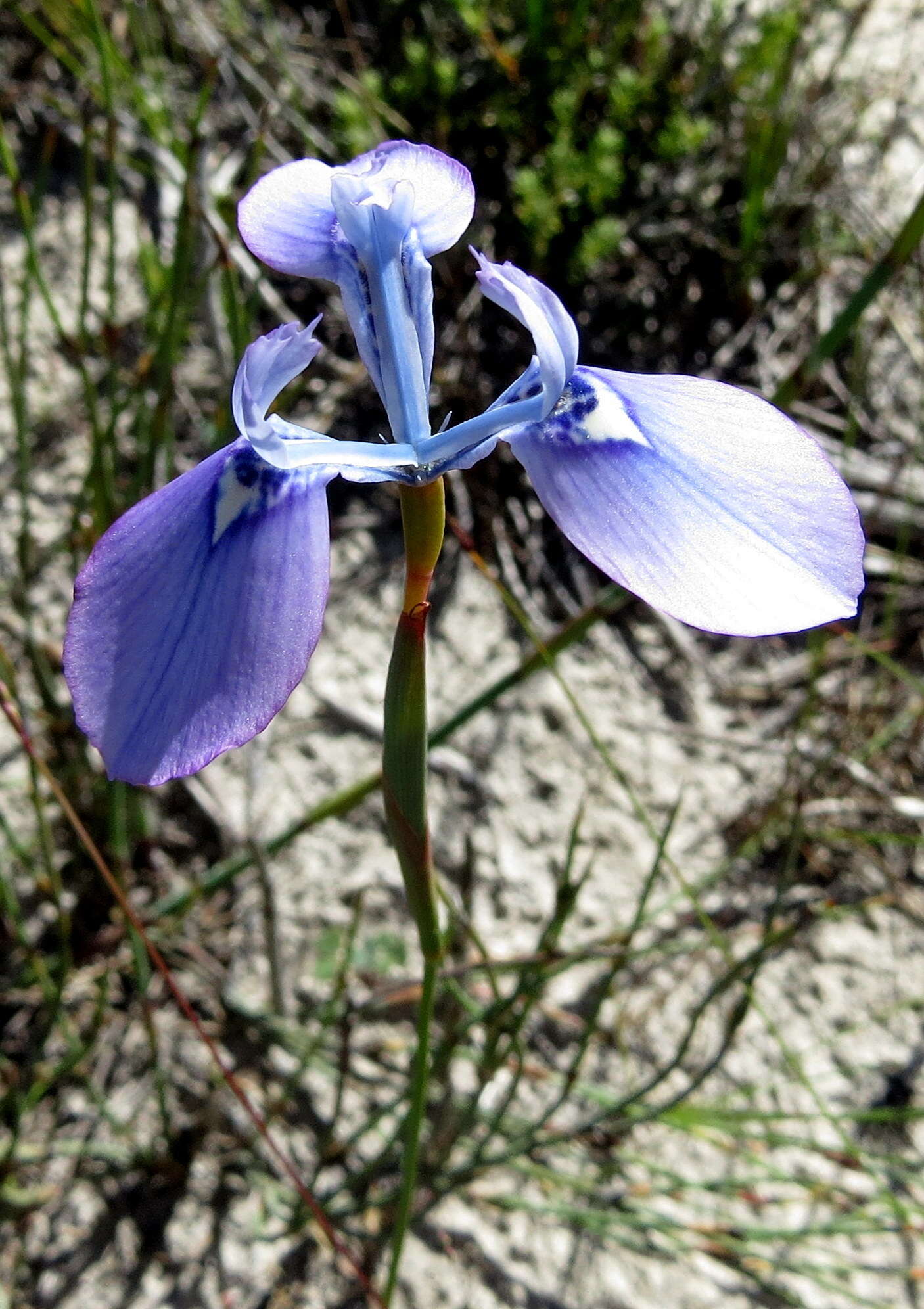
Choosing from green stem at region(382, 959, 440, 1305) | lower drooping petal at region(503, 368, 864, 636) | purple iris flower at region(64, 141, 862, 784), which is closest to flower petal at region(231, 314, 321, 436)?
purple iris flower at region(64, 141, 862, 784)

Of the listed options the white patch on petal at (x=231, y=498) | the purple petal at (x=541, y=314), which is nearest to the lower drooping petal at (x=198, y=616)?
the white patch on petal at (x=231, y=498)

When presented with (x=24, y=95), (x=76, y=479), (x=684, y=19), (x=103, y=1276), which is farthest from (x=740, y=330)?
(x=103, y=1276)

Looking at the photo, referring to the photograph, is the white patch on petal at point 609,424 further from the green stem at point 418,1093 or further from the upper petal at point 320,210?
the green stem at point 418,1093

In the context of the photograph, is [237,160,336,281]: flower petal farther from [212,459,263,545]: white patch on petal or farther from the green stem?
the green stem

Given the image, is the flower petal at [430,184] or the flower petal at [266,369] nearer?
the flower petal at [266,369]

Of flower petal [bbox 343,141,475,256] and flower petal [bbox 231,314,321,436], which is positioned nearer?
flower petal [bbox 231,314,321,436]

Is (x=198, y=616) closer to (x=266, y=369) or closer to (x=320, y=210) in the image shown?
(x=266, y=369)

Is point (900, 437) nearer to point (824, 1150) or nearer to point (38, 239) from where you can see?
point (824, 1150)
